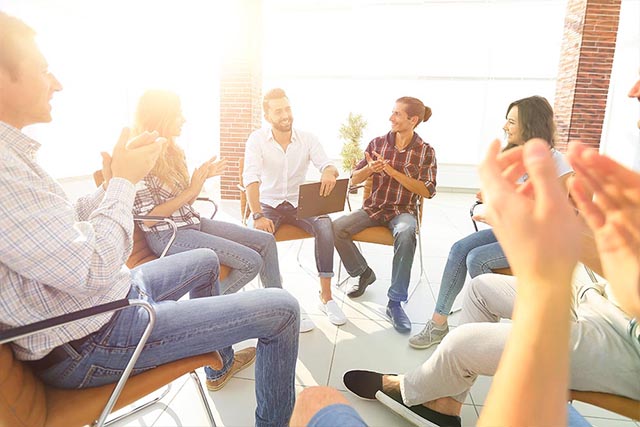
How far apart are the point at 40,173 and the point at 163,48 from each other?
6.06 m

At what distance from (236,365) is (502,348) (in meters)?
1.23

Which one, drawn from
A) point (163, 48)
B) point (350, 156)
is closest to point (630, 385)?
point (350, 156)

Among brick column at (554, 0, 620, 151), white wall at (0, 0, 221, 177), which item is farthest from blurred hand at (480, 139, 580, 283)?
brick column at (554, 0, 620, 151)

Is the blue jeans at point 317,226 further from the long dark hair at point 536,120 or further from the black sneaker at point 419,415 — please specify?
the long dark hair at point 536,120

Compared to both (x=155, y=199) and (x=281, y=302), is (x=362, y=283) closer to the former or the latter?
(x=155, y=199)

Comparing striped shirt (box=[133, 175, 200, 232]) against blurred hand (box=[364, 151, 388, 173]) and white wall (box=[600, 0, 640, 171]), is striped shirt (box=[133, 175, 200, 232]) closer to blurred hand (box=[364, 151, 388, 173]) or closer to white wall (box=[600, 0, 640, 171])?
blurred hand (box=[364, 151, 388, 173])

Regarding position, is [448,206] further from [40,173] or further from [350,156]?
[40,173]

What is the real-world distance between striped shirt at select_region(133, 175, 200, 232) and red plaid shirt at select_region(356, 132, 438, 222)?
1.29 m

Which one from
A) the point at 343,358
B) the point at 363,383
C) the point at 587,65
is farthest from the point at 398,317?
the point at 587,65

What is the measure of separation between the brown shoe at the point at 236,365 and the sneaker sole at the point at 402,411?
2.23 feet

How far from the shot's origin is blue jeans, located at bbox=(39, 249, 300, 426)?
1067 millimetres

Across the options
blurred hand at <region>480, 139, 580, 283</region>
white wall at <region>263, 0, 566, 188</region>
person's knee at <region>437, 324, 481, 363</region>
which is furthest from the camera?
white wall at <region>263, 0, 566, 188</region>

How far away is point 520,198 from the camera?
41 centimetres

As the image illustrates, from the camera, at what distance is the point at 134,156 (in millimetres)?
1162
